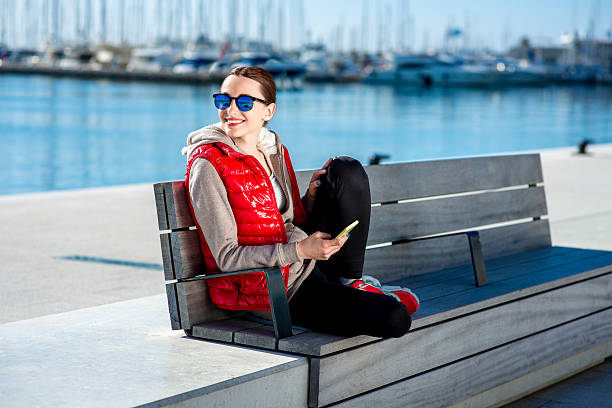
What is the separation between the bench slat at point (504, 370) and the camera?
339 cm

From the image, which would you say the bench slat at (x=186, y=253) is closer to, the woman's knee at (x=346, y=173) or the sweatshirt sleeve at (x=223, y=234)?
the sweatshirt sleeve at (x=223, y=234)

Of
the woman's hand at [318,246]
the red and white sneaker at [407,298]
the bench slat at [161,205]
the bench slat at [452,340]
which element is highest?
the bench slat at [161,205]

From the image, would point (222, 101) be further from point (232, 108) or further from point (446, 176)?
point (446, 176)

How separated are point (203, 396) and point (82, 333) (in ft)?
3.28

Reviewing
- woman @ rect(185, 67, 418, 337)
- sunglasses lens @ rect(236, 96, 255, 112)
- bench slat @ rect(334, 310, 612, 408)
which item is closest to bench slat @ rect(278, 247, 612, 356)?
woman @ rect(185, 67, 418, 337)

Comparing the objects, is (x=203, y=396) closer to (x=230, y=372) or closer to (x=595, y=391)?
(x=230, y=372)

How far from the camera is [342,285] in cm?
341

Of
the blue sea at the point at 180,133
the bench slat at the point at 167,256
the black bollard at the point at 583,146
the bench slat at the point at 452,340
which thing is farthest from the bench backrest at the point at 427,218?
the blue sea at the point at 180,133

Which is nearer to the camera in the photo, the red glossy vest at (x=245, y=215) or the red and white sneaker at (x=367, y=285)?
the red glossy vest at (x=245, y=215)

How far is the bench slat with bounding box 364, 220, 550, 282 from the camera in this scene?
14.5 ft

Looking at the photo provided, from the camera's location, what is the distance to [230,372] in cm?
286

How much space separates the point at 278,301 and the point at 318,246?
0.24m

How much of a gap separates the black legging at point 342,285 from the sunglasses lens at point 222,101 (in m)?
0.50

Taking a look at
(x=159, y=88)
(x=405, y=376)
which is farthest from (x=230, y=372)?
(x=159, y=88)
